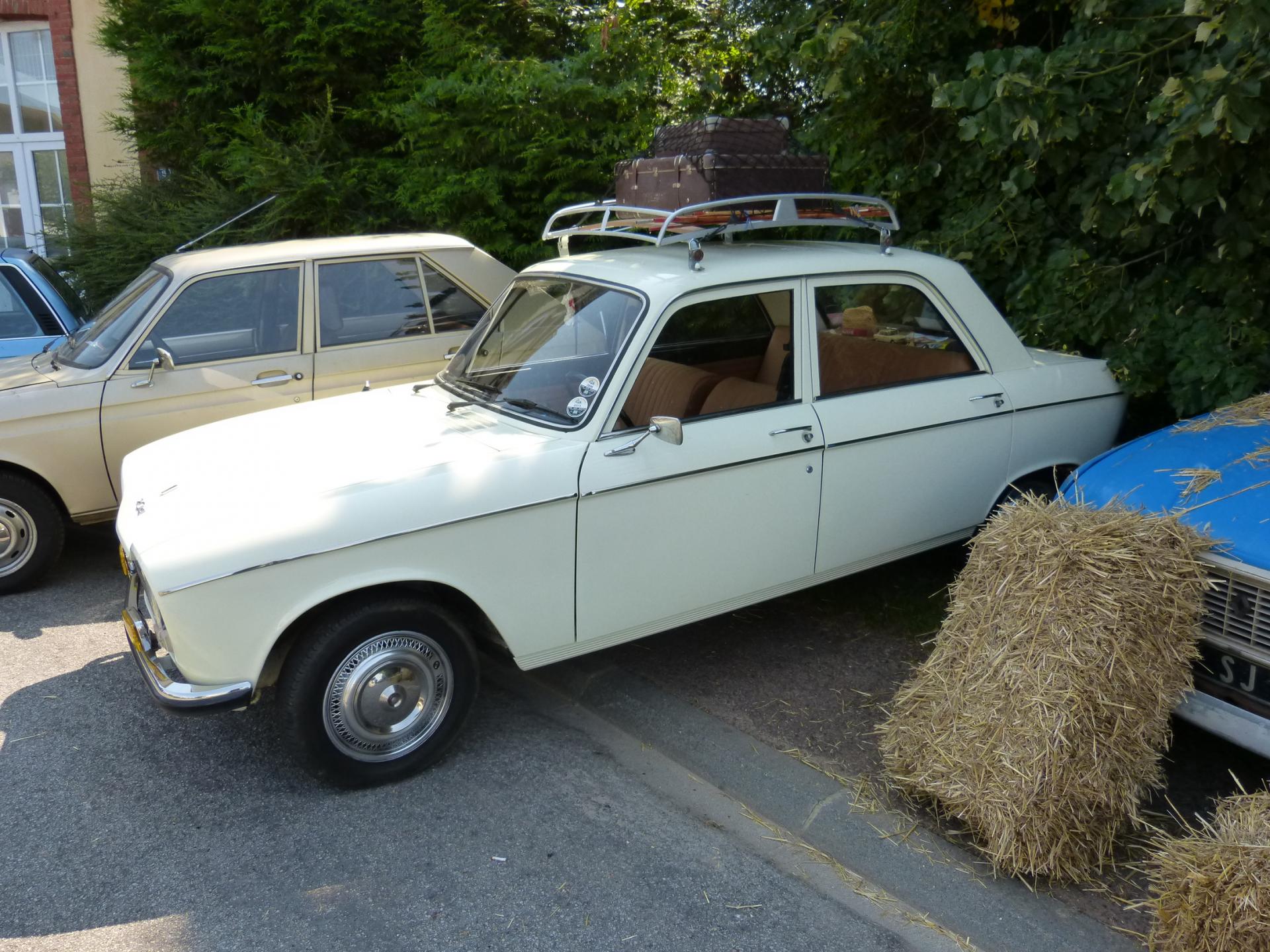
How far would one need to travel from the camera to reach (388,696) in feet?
12.5

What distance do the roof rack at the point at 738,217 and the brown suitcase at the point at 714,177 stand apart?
89 mm

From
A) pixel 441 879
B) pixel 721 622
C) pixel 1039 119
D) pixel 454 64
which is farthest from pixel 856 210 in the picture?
pixel 454 64

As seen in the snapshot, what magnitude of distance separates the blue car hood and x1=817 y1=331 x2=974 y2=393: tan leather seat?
84 centimetres

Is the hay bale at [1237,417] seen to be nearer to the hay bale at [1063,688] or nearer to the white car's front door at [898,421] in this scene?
the white car's front door at [898,421]

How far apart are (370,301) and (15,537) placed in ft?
7.72

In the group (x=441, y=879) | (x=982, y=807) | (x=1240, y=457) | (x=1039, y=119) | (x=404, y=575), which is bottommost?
(x=441, y=879)

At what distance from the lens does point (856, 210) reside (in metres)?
5.00

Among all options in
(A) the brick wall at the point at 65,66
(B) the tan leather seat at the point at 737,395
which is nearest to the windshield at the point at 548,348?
(B) the tan leather seat at the point at 737,395

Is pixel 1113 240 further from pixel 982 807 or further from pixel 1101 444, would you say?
pixel 982 807

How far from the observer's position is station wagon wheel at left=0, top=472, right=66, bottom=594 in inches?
218

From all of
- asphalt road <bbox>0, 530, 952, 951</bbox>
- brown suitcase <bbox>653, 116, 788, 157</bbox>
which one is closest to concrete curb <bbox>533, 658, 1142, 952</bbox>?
asphalt road <bbox>0, 530, 952, 951</bbox>

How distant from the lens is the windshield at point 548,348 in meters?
4.15

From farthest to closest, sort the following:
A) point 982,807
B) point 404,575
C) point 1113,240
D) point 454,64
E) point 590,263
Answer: point 454,64 → point 1113,240 → point 590,263 → point 404,575 → point 982,807

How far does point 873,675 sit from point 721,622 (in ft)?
2.89
